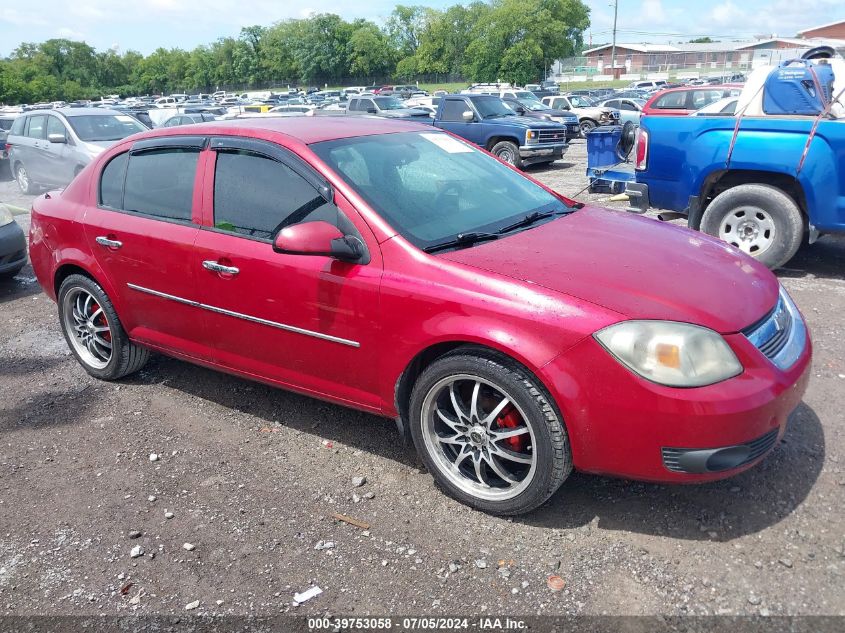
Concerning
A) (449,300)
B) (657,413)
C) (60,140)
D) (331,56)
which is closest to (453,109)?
(60,140)

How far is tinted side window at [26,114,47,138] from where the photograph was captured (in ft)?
42.0

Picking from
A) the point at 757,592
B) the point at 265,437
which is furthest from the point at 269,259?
the point at 757,592

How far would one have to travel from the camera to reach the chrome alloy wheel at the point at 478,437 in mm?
2906

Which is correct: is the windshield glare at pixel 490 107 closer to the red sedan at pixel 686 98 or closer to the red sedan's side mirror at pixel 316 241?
the red sedan at pixel 686 98

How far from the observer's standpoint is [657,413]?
8.32ft

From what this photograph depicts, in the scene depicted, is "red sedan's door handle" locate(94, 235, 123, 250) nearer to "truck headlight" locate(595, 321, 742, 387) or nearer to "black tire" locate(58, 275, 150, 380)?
"black tire" locate(58, 275, 150, 380)

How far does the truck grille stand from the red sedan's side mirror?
12601mm

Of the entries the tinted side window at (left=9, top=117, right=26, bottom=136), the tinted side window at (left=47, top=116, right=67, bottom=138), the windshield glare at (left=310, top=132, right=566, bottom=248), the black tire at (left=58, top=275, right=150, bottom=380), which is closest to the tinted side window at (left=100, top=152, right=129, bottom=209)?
the black tire at (left=58, top=275, right=150, bottom=380)

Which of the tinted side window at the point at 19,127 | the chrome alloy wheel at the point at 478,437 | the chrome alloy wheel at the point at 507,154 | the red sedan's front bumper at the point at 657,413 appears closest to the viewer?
the red sedan's front bumper at the point at 657,413

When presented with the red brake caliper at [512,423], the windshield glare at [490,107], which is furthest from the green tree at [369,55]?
the red brake caliper at [512,423]

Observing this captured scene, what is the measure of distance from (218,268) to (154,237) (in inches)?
23.7

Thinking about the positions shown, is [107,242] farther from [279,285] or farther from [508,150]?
[508,150]

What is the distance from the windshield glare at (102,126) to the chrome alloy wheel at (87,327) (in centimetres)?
852

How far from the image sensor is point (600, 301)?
266 cm
